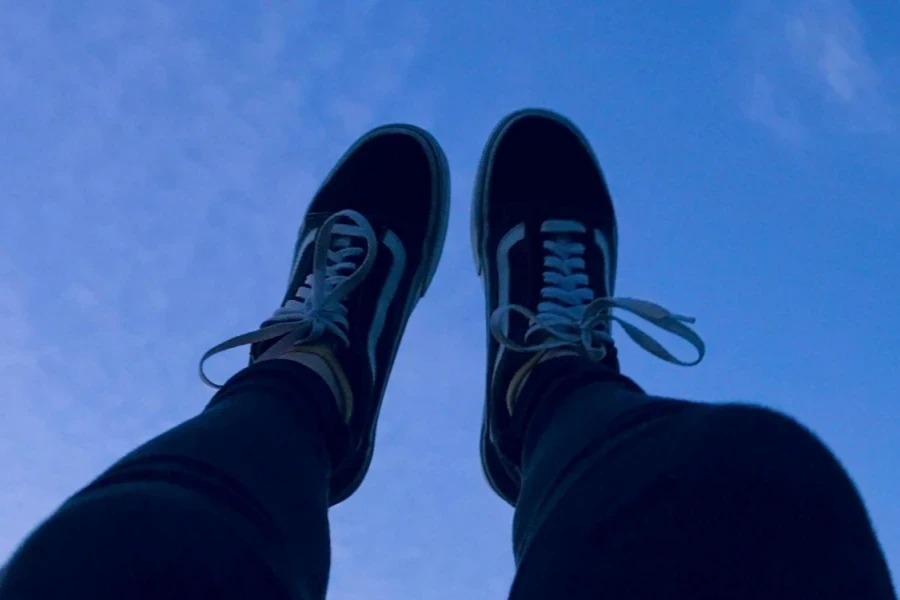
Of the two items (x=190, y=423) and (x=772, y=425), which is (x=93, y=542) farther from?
(x=772, y=425)

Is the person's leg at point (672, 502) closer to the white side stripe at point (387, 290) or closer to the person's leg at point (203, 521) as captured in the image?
the person's leg at point (203, 521)

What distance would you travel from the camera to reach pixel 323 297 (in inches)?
73.5

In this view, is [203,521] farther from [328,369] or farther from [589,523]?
[328,369]

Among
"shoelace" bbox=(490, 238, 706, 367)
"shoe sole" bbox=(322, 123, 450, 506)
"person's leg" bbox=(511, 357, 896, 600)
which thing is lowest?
"person's leg" bbox=(511, 357, 896, 600)

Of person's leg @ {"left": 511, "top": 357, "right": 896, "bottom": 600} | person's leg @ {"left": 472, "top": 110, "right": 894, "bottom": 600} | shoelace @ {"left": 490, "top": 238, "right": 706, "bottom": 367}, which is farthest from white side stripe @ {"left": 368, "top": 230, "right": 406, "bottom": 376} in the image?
person's leg @ {"left": 511, "top": 357, "right": 896, "bottom": 600}

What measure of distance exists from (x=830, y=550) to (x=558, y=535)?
0.85ft

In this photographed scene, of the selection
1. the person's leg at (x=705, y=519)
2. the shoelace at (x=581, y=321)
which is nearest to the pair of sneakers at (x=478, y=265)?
the shoelace at (x=581, y=321)

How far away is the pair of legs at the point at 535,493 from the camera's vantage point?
0.73 m

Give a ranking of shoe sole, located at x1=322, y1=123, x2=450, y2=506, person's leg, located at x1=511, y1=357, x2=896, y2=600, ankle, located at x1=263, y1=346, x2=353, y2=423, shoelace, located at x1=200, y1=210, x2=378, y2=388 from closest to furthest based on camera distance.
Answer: person's leg, located at x1=511, y1=357, x2=896, y2=600
ankle, located at x1=263, y1=346, x2=353, y2=423
shoelace, located at x1=200, y1=210, x2=378, y2=388
shoe sole, located at x1=322, y1=123, x2=450, y2=506

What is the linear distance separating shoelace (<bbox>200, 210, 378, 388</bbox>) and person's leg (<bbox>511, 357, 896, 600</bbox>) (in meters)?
0.75

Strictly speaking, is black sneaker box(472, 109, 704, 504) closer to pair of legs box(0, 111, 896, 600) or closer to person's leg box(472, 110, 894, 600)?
pair of legs box(0, 111, 896, 600)

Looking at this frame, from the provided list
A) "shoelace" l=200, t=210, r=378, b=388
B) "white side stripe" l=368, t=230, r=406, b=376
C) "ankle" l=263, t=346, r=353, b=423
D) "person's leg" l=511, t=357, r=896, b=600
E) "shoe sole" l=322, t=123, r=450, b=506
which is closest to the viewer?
"person's leg" l=511, t=357, r=896, b=600

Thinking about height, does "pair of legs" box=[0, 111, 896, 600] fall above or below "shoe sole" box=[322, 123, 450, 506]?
below

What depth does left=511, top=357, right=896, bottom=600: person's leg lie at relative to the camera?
71 cm
